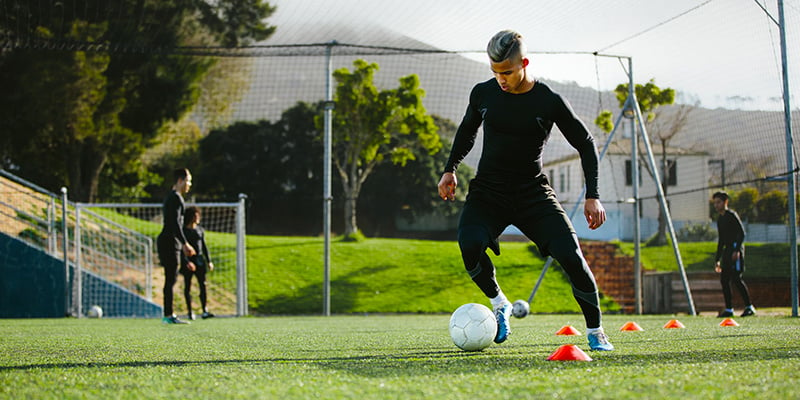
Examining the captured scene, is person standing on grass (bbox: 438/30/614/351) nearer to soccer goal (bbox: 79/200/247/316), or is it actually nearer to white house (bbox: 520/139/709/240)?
soccer goal (bbox: 79/200/247/316)

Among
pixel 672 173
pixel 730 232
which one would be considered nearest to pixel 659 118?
pixel 672 173

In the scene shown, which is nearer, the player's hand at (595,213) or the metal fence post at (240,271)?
the player's hand at (595,213)

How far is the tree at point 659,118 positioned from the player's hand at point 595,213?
7701 millimetres

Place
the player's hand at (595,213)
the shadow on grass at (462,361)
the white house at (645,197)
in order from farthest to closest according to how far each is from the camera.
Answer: the white house at (645,197) → the player's hand at (595,213) → the shadow on grass at (462,361)

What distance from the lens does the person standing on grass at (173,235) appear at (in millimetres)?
9008

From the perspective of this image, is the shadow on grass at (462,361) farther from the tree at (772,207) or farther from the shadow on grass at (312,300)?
the tree at (772,207)

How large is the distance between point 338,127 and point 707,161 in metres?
11.1

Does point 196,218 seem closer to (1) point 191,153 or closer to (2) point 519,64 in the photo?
(2) point 519,64

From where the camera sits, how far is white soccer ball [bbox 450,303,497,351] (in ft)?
14.2

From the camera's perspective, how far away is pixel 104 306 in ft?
47.4

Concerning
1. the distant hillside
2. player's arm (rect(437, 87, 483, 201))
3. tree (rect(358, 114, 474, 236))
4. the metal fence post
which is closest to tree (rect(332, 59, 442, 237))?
the distant hillside

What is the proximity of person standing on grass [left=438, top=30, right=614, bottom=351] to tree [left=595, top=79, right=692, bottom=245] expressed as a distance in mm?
7670

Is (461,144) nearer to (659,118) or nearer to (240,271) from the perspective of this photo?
(240,271)

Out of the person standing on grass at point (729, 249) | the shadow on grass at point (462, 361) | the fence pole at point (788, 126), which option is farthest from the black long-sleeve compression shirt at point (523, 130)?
the person standing on grass at point (729, 249)
